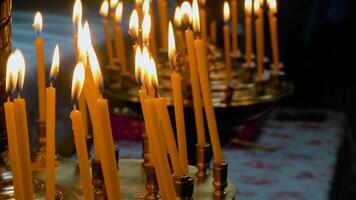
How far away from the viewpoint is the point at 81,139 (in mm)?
684

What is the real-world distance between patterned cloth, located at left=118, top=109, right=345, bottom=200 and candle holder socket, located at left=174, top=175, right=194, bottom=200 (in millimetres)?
618

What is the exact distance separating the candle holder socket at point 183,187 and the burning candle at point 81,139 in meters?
0.11

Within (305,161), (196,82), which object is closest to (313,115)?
(305,161)

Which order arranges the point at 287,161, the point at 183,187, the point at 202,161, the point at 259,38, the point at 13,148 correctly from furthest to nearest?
1. the point at 287,161
2. the point at 259,38
3. the point at 202,161
4. the point at 183,187
5. the point at 13,148

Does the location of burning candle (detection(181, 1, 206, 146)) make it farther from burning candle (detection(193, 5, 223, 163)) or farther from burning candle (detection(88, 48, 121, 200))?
burning candle (detection(88, 48, 121, 200))

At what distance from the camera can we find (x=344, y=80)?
2922 millimetres

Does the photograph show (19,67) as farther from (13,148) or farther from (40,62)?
(40,62)

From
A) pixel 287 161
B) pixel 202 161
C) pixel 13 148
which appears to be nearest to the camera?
pixel 13 148

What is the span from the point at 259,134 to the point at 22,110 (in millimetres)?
1241

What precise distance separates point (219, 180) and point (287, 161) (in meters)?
0.84

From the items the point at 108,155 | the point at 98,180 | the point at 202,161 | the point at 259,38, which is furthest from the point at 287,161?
the point at 108,155

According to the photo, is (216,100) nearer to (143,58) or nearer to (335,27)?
(143,58)

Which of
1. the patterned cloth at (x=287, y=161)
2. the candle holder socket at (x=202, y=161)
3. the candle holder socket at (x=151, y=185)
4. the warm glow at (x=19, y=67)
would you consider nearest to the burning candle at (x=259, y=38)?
the patterned cloth at (x=287, y=161)

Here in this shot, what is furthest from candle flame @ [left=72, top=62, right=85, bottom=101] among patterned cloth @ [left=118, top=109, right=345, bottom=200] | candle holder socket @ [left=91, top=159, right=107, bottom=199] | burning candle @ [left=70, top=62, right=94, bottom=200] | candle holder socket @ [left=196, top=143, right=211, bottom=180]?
patterned cloth @ [left=118, top=109, right=345, bottom=200]
